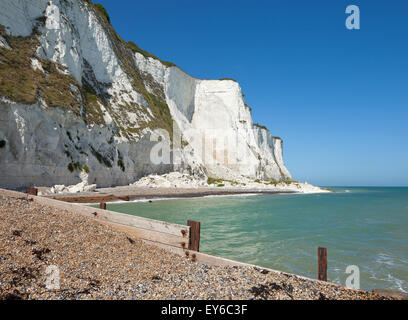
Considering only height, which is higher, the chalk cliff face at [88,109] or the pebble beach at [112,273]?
the chalk cliff face at [88,109]

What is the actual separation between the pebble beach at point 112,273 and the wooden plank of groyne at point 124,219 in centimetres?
48

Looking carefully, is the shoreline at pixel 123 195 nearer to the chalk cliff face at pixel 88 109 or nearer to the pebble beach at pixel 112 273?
the chalk cliff face at pixel 88 109

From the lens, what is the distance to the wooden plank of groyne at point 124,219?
20.2ft

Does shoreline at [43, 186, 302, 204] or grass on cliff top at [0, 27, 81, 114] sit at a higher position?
grass on cliff top at [0, 27, 81, 114]

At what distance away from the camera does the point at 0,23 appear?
81.5ft

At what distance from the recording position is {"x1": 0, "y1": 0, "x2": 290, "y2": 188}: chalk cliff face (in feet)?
69.9

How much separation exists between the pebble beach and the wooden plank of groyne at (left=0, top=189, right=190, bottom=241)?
0.48 metres

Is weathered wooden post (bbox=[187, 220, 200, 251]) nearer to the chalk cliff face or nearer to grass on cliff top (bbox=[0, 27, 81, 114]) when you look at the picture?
the chalk cliff face

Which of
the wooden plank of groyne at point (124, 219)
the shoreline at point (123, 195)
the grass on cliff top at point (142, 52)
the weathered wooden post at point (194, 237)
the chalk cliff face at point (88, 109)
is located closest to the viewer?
the weathered wooden post at point (194, 237)

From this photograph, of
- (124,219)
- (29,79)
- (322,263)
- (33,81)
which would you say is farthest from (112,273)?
(33,81)

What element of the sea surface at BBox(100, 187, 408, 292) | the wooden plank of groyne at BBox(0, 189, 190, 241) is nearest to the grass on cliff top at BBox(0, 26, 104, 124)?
the wooden plank of groyne at BBox(0, 189, 190, 241)

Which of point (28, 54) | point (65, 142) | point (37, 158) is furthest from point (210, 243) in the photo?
point (28, 54)

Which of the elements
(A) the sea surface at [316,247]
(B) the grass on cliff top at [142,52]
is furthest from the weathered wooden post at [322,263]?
(B) the grass on cliff top at [142,52]
